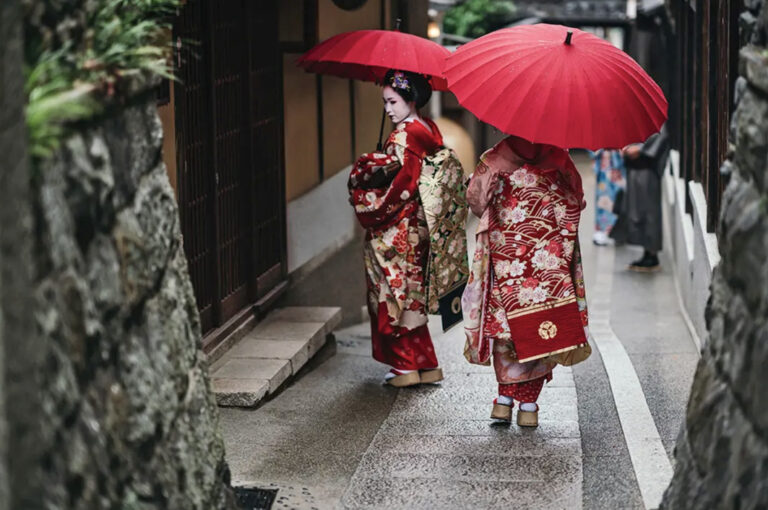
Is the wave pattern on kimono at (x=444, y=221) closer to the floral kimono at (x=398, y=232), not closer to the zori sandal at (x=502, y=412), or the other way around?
the floral kimono at (x=398, y=232)

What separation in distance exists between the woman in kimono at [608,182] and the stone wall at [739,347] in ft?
41.2

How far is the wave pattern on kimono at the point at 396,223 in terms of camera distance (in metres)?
8.81

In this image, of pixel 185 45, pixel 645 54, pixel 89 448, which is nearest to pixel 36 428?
pixel 89 448

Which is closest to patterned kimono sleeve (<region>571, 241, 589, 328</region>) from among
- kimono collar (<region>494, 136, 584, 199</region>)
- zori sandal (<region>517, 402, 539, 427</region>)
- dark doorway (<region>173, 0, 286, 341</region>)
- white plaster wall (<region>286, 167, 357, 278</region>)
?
kimono collar (<region>494, 136, 584, 199</region>)

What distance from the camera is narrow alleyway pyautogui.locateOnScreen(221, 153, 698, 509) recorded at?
6.69 metres

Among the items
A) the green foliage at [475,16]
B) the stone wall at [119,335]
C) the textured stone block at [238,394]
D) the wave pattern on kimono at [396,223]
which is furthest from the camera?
the green foliage at [475,16]

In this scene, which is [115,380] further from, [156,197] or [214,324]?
[214,324]

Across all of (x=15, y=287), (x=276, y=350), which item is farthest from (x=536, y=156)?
(x=15, y=287)

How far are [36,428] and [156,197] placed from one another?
1.52 metres

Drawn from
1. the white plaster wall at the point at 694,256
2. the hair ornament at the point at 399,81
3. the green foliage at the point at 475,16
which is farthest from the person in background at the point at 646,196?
the green foliage at the point at 475,16

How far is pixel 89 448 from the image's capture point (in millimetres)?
4016

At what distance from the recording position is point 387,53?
8.84 m

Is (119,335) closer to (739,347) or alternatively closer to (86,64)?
(86,64)

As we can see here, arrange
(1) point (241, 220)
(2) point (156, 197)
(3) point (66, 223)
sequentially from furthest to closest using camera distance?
(1) point (241, 220), (2) point (156, 197), (3) point (66, 223)
